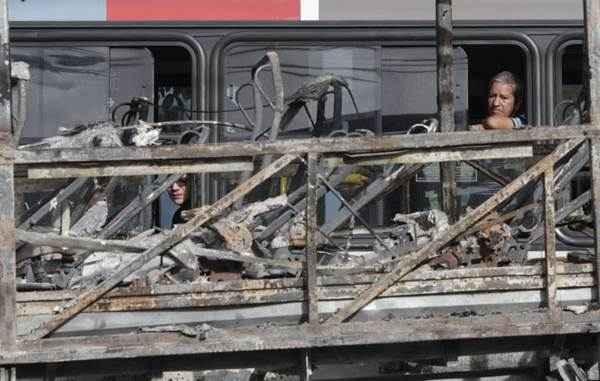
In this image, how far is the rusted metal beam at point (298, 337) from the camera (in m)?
3.27

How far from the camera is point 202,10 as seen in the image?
5.71 metres

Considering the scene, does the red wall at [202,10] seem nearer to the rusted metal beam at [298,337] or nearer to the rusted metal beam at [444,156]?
the rusted metal beam at [444,156]

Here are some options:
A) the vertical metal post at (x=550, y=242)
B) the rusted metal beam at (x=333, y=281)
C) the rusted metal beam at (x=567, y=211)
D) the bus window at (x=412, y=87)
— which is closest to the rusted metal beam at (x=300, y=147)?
the vertical metal post at (x=550, y=242)

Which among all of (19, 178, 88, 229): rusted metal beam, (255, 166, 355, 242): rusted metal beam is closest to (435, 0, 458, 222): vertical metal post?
(255, 166, 355, 242): rusted metal beam

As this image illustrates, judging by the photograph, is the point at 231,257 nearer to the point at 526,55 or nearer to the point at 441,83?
the point at 441,83

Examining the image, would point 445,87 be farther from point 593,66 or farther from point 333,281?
point 333,281

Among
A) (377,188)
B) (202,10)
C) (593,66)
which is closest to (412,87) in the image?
(202,10)

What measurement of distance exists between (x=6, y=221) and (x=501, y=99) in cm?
303

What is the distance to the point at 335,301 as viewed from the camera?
11.5 ft

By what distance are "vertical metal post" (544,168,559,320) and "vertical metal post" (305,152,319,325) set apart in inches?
31.6

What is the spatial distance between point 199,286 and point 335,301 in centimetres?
47

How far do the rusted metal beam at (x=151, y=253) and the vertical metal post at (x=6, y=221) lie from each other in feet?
0.26

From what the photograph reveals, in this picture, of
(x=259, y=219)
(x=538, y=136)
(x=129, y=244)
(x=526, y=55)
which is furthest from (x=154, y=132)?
(x=526, y=55)

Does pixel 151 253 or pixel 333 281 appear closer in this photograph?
pixel 151 253
